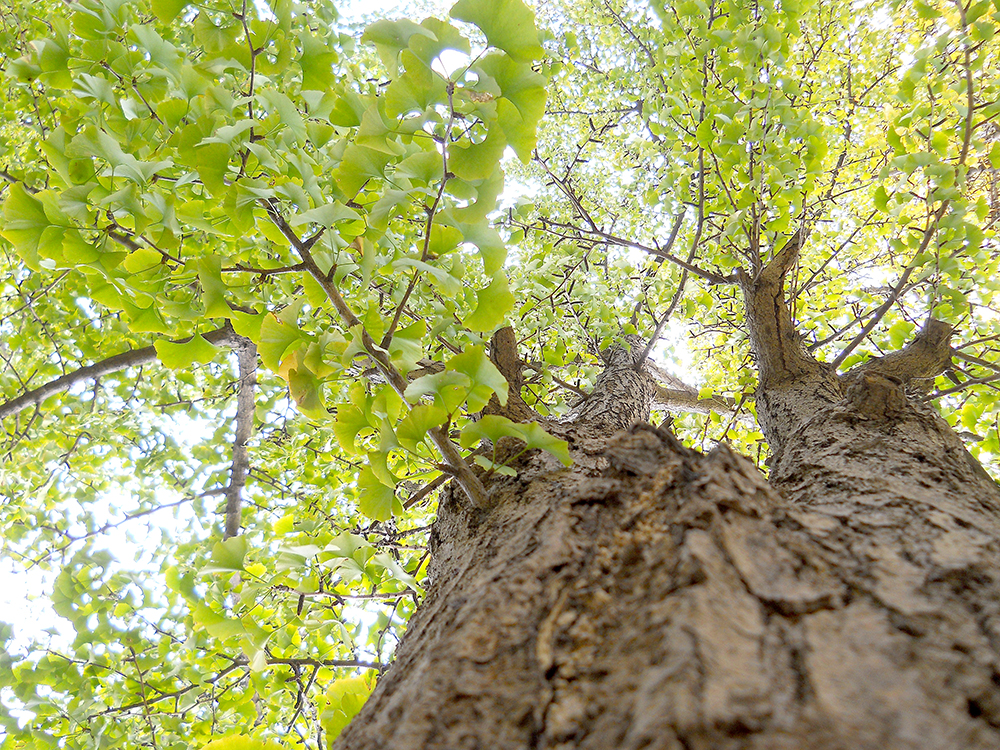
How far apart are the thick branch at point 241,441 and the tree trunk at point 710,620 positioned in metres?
2.59

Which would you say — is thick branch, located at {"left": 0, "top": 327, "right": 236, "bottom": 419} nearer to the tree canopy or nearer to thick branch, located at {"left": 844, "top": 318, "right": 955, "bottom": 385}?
the tree canopy

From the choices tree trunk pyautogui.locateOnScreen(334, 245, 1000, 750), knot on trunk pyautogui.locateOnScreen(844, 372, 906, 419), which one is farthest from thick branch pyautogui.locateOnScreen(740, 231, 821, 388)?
tree trunk pyautogui.locateOnScreen(334, 245, 1000, 750)

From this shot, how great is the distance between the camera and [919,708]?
40cm

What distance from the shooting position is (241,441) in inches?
125

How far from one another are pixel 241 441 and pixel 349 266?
2622 millimetres

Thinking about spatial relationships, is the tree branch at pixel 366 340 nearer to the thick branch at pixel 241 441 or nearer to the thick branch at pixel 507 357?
the thick branch at pixel 507 357

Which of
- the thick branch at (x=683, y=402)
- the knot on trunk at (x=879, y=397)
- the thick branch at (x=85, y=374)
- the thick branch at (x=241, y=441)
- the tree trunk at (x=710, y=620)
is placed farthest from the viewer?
the thick branch at (x=683, y=402)

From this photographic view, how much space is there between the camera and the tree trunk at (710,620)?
397 mm

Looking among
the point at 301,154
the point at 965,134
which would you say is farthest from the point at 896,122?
the point at 301,154

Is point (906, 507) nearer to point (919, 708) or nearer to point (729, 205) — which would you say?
point (919, 708)

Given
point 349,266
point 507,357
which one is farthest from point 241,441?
point 349,266

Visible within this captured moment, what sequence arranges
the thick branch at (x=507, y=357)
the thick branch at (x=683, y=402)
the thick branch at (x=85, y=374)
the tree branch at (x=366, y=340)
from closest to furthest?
the tree branch at (x=366, y=340)
the thick branch at (x=507, y=357)
the thick branch at (x=85, y=374)
the thick branch at (x=683, y=402)

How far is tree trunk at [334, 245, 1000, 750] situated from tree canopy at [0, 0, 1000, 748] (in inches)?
10.2

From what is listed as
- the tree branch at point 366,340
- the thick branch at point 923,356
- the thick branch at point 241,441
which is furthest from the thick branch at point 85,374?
the thick branch at point 923,356
